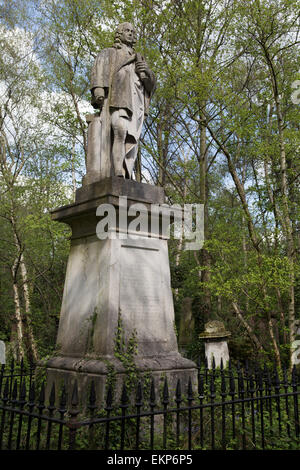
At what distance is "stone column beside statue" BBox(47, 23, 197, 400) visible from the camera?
453 cm

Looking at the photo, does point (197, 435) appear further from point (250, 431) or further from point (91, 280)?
point (91, 280)

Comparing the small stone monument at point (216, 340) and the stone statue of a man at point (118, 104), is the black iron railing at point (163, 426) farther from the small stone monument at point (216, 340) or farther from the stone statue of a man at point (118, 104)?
the small stone monument at point (216, 340)

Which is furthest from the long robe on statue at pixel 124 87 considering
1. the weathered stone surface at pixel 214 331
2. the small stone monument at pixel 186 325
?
the small stone monument at pixel 186 325

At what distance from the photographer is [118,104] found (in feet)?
17.5

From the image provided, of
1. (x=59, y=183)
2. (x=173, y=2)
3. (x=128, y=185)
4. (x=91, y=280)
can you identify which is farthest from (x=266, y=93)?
(x=91, y=280)

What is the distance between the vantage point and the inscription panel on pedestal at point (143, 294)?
4.70 m

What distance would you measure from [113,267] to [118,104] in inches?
85.7

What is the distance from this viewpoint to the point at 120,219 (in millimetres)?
4828

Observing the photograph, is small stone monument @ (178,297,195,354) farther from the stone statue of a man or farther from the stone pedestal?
the stone statue of a man

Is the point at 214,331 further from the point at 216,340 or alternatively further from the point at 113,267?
the point at 113,267

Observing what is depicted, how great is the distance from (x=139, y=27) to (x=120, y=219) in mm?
10903

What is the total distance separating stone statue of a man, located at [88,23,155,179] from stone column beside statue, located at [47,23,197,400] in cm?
1

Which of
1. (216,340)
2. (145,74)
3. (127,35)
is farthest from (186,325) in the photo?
(127,35)

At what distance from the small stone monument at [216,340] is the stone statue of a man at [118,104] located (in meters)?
7.77
